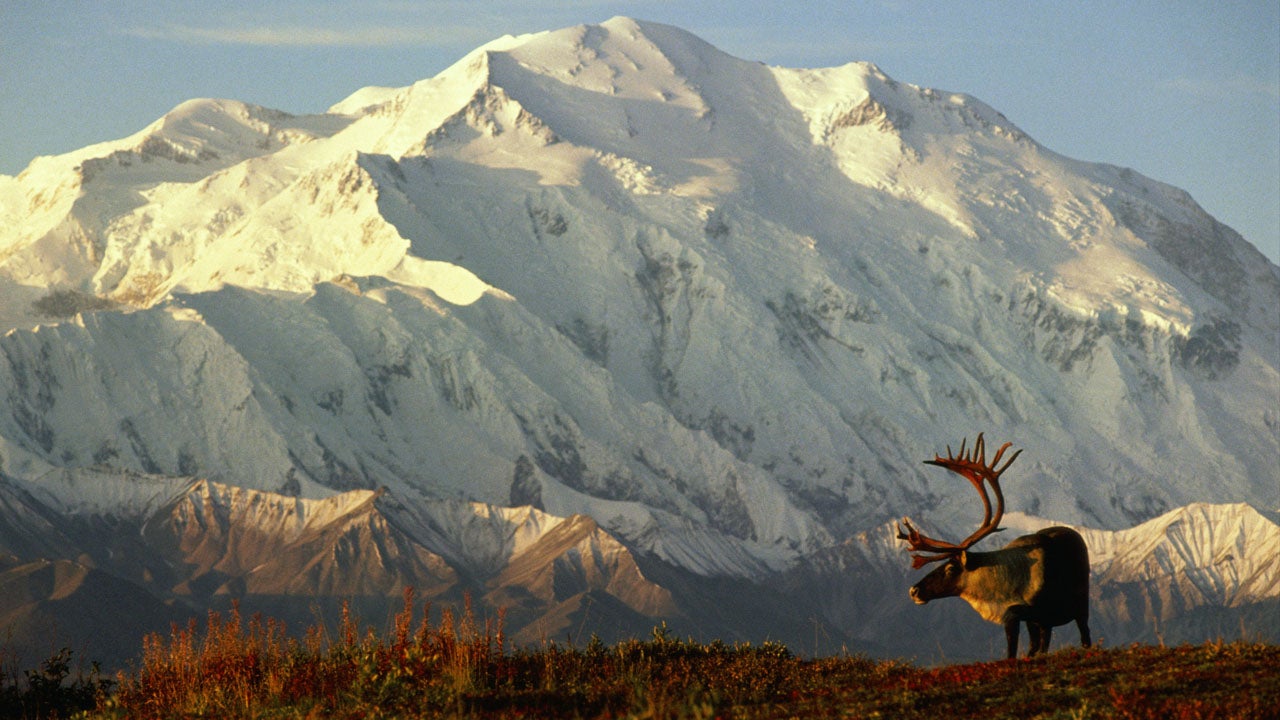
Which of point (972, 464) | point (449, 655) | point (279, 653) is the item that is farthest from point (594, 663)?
point (972, 464)

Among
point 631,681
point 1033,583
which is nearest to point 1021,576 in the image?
point 1033,583

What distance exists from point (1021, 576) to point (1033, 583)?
28cm

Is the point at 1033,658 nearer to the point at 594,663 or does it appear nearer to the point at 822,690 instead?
the point at 822,690

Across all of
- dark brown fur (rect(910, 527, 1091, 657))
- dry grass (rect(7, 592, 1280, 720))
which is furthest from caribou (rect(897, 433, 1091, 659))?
dry grass (rect(7, 592, 1280, 720))

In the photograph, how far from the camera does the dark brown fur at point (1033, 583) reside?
3753 centimetres

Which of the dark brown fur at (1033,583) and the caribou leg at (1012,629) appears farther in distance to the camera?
the dark brown fur at (1033,583)

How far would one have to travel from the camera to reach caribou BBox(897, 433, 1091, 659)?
123ft

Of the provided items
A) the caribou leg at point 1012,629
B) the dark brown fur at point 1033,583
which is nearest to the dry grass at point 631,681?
the caribou leg at point 1012,629

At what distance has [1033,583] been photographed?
1481 inches

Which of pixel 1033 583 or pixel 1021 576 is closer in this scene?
pixel 1033 583

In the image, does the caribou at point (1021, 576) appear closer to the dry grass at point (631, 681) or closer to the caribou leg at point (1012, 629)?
the caribou leg at point (1012, 629)

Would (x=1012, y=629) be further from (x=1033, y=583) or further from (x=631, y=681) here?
(x=631, y=681)

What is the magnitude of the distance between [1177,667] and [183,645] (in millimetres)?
15918

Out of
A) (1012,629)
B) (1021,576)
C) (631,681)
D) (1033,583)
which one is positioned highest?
(1021,576)
